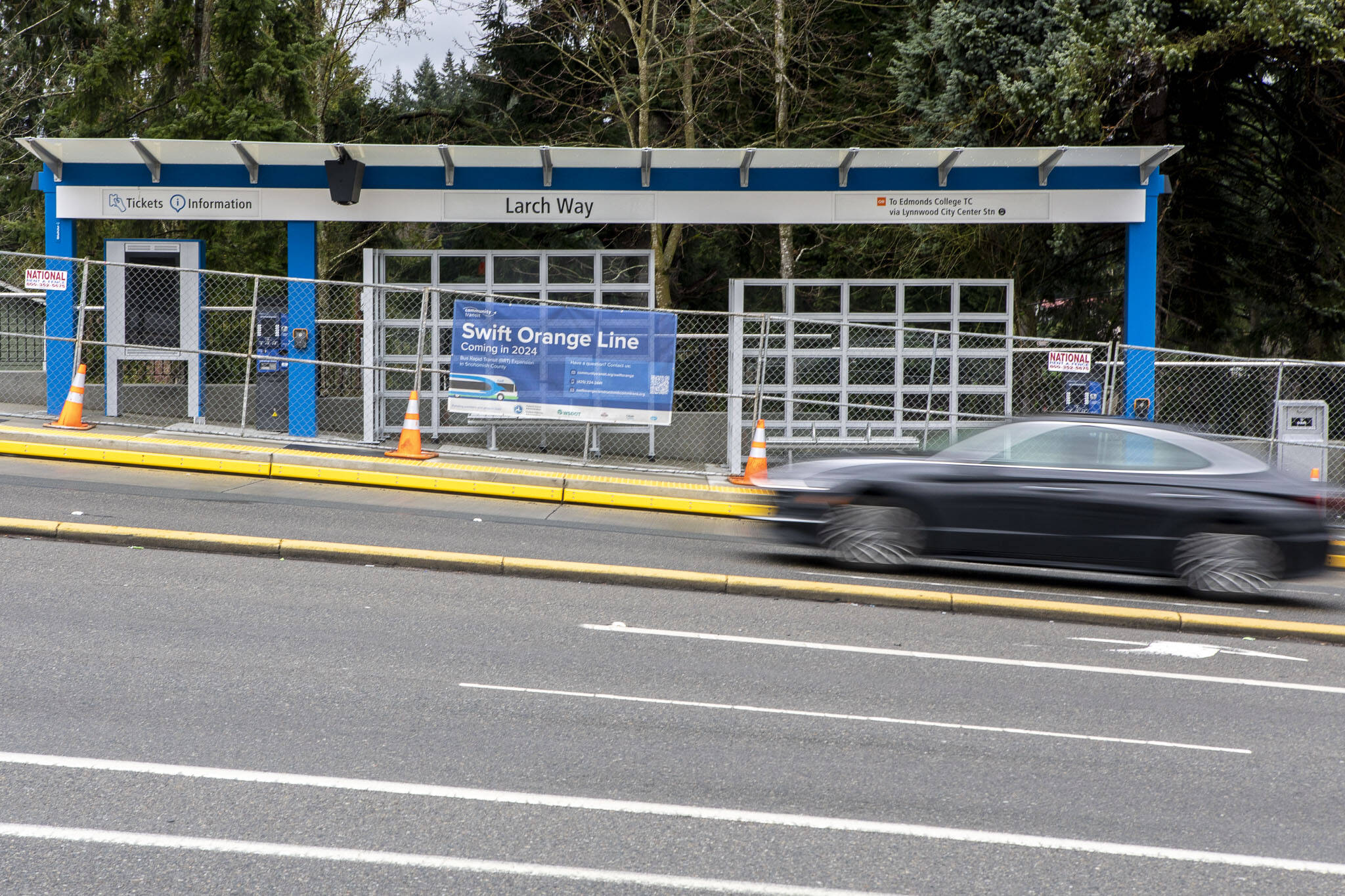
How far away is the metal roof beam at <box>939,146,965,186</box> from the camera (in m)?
15.2

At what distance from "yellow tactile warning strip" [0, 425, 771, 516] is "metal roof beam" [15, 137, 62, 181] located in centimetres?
387

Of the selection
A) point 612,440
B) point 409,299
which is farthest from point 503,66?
point 612,440

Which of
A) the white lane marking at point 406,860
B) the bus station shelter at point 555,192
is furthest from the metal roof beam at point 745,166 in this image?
the white lane marking at point 406,860

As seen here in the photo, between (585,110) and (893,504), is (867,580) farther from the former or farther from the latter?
(585,110)

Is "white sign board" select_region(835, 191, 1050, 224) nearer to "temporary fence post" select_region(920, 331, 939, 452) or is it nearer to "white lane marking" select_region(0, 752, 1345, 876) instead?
"temporary fence post" select_region(920, 331, 939, 452)

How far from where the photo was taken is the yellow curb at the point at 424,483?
13.2 metres

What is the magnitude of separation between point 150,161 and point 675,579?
33.8 ft

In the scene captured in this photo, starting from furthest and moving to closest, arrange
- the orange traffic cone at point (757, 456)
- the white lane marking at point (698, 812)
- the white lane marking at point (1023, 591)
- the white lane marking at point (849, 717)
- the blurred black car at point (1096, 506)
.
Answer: the orange traffic cone at point (757, 456) < the blurred black car at point (1096, 506) < the white lane marking at point (1023, 591) < the white lane marking at point (849, 717) < the white lane marking at point (698, 812)

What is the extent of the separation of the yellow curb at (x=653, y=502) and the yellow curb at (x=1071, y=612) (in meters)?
4.43

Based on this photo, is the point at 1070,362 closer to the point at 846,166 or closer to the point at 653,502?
the point at 846,166

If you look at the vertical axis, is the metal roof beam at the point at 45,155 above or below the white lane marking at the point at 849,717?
above

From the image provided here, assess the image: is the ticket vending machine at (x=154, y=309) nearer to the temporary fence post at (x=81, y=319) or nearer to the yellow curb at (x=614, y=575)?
the temporary fence post at (x=81, y=319)

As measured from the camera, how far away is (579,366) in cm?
1451

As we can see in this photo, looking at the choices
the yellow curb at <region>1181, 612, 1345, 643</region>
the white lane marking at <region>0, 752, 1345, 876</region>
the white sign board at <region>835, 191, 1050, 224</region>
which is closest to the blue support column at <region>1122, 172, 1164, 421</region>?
the white sign board at <region>835, 191, 1050, 224</region>
